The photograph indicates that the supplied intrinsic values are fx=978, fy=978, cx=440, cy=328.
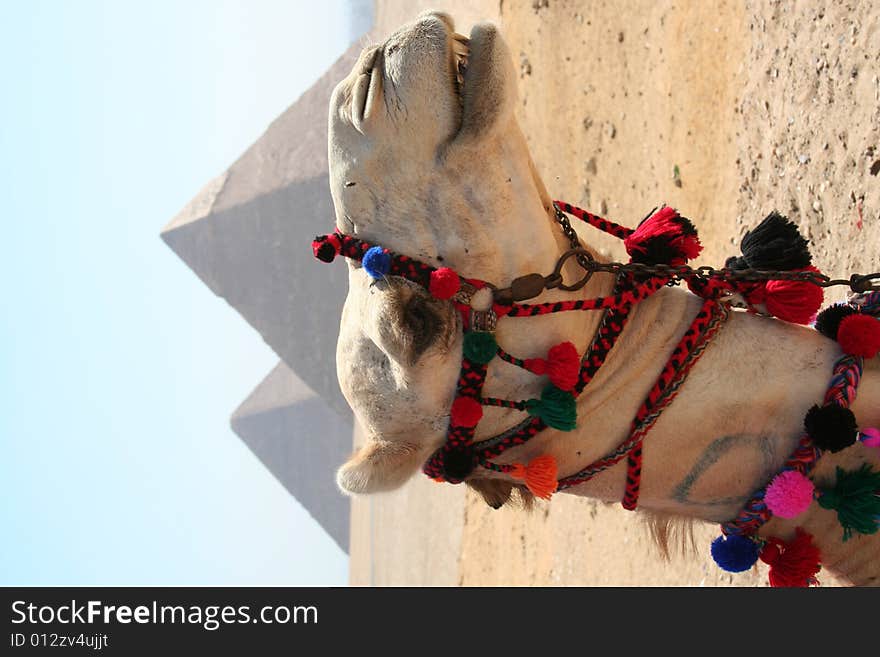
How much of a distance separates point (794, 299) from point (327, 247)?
0.93 meters

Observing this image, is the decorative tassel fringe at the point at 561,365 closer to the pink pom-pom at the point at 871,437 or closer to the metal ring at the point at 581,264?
the metal ring at the point at 581,264

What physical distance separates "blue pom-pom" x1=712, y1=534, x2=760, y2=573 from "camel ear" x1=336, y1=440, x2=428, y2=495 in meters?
0.64

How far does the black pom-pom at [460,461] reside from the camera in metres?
1.96

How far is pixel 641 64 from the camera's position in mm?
5426

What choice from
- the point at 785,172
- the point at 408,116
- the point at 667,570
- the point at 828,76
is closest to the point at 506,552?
the point at 667,570

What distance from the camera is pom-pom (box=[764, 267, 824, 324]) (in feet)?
6.35

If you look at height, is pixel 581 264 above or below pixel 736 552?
above

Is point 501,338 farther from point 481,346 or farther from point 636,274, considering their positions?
point 636,274

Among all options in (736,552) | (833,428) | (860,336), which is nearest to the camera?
(833,428)

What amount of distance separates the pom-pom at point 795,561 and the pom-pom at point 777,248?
0.55 meters

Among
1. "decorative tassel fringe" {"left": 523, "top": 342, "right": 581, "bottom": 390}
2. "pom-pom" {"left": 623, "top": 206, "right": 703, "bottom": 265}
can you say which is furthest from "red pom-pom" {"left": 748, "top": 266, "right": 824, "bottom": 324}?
"decorative tassel fringe" {"left": 523, "top": 342, "right": 581, "bottom": 390}

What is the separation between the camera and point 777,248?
1948mm

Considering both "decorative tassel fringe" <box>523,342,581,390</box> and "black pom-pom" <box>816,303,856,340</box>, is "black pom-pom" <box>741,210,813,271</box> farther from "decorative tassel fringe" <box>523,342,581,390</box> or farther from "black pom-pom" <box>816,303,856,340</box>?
"decorative tassel fringe" <box>523,342,581,390</box>

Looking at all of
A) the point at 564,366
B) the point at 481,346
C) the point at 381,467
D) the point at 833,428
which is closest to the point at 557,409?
the point at 564,366
